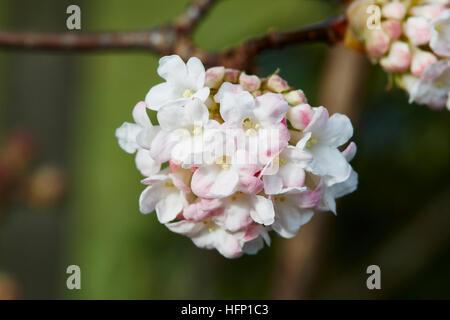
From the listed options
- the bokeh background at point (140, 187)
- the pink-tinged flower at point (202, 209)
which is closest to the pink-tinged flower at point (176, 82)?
the pink-tinged flower at point (202, 209)

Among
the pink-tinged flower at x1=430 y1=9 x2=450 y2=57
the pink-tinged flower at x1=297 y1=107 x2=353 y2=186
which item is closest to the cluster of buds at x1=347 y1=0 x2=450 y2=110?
the pink-tinged flower at x1=430 y1=9 x2=450 y2=57

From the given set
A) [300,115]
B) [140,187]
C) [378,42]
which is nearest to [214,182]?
[300,115]

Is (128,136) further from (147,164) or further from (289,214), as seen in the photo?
(289,214)

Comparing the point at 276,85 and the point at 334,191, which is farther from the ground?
the point at 276,85

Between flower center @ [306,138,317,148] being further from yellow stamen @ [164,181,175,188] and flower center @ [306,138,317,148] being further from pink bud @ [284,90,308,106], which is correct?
yellow stamen @ [164,181,175,188]
